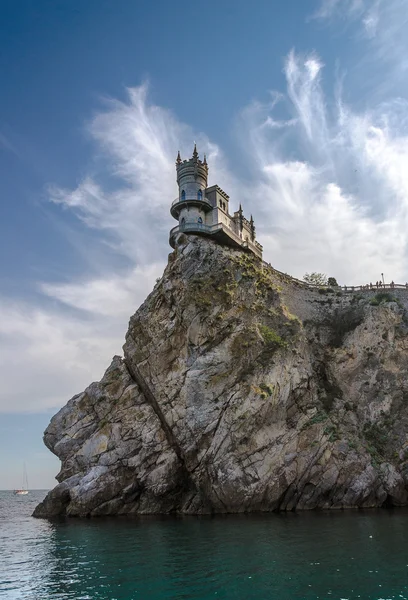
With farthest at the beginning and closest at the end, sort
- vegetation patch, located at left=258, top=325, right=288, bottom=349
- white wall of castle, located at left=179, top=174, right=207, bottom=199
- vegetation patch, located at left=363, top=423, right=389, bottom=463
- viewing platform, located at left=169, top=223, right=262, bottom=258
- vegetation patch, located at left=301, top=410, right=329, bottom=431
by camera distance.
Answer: white wall of castle, located at left=179, top=174, right=207, bottom=199 < viewing platform, located at left=169, top=223, right=262, bottom=258 < vegetation patch, located at left=258, top=325, right=288, bottom=349 < vegetation patch, located at left=363, top=423, right=389, bottom=463 < vegetation patch, located at left=301, top=410, right=329, bottom=431

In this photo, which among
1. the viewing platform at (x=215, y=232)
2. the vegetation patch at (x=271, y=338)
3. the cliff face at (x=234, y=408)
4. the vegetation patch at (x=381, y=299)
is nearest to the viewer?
the cliff face at (x=234, y=408)

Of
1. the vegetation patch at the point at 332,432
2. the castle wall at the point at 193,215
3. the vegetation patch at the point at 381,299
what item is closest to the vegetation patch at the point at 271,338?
the vegetation patch at the point at 332,432

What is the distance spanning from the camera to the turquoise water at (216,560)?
58.3 ft

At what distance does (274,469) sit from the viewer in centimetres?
3862

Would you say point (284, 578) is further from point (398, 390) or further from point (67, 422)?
point (67, 422)

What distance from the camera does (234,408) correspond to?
40.0m

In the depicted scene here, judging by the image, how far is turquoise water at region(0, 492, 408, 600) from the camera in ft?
58.3

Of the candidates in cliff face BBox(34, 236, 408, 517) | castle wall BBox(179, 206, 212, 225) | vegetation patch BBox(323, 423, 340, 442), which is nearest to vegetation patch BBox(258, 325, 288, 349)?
cliff face BBox(34, 236, 408, 517)

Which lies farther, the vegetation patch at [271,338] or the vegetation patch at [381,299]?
the vegetation patch at [381,299]

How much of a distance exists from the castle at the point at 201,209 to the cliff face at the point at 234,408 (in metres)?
1.78

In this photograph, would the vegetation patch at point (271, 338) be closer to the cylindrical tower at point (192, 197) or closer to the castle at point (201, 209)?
the castle at point (201, 209)

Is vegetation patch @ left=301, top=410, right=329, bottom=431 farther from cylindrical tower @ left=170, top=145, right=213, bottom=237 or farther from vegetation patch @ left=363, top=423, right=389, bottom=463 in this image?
cylindrical tower @ left=170, top=145, right=213, bottom=237

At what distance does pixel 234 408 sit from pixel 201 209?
2130 cm

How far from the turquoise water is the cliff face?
516 cm
